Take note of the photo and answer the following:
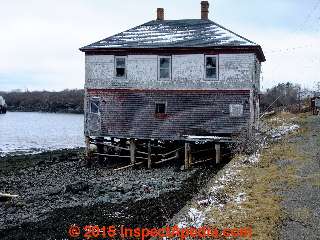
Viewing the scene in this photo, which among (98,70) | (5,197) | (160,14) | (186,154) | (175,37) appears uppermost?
(160,14)

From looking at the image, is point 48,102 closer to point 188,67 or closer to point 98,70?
point 98,70

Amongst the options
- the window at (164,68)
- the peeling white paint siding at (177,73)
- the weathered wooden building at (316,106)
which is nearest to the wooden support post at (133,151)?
the peeling white paint siding at (177,73)

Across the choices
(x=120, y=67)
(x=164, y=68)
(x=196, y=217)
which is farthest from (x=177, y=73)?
(x=196, y=217)

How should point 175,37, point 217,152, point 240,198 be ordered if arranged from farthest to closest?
point 175,37, point 217,152, point 240,198

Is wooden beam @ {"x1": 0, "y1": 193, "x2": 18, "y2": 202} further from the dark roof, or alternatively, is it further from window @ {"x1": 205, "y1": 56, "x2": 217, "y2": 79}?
window @ {"x1": 205, "y1": 56, "x2": 217, "y2": 79}

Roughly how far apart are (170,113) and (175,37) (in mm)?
4779

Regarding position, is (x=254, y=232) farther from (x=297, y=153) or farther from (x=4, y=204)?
(x=4, y=204)

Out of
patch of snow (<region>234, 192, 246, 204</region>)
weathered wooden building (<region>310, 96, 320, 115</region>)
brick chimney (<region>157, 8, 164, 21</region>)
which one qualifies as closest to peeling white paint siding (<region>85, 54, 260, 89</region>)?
brick chimney (<region>157, 8, 164, 21</region>)

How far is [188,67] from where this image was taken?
89.7 feet

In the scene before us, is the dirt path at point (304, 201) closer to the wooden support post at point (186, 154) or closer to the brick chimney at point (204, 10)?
the wooden support post at point (186, 154)

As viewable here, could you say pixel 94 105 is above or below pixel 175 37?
below

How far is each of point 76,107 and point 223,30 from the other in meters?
106

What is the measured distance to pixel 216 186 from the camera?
16609 mm

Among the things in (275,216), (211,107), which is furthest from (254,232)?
(211,107)
